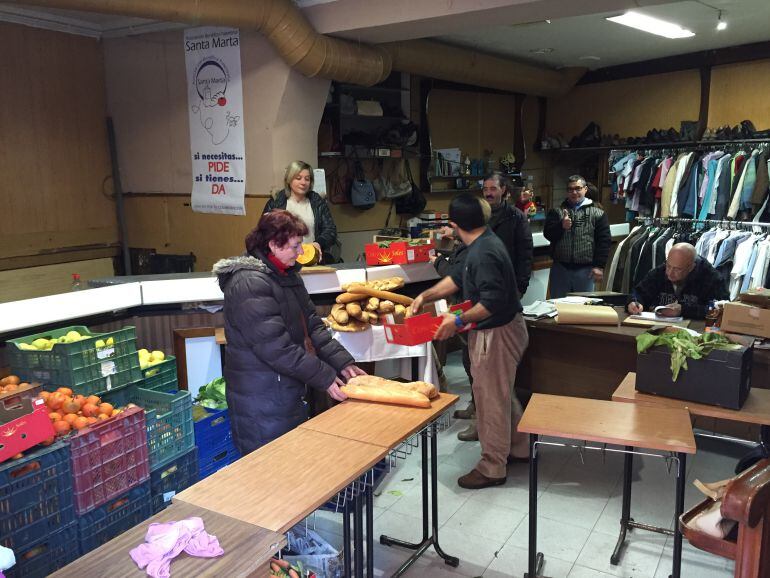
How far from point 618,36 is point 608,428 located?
242 inches

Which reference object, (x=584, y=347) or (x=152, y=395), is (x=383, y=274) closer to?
(x=584, y=347)

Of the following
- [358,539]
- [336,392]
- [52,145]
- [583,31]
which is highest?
[583,31]

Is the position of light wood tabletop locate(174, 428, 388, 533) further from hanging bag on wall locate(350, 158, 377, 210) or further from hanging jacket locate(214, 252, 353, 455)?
hanging bag on wall locate(350, 158, 377, 210)

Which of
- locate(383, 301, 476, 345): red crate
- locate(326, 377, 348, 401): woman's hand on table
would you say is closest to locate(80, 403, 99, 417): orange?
locate(326, 377, 348, 401): woman's hand on table

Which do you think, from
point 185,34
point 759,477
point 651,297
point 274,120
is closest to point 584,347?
point 651,297

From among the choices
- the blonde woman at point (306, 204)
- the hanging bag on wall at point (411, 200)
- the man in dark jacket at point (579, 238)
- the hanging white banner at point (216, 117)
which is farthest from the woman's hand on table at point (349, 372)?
the hanging bag on wall at point (411, 200)

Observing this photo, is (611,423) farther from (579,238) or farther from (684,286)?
(579,238)

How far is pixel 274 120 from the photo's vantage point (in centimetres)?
568

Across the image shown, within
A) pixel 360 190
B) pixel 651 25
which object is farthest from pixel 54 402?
pixel 651 25

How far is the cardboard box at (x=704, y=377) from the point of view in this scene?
2805 mm

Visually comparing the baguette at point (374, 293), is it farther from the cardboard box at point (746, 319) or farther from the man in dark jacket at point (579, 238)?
the man in dark jacket at point (579, 238)

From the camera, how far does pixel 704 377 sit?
2871 mm

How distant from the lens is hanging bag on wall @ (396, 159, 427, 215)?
26.9 feet

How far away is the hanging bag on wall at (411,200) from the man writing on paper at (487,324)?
442 cm
